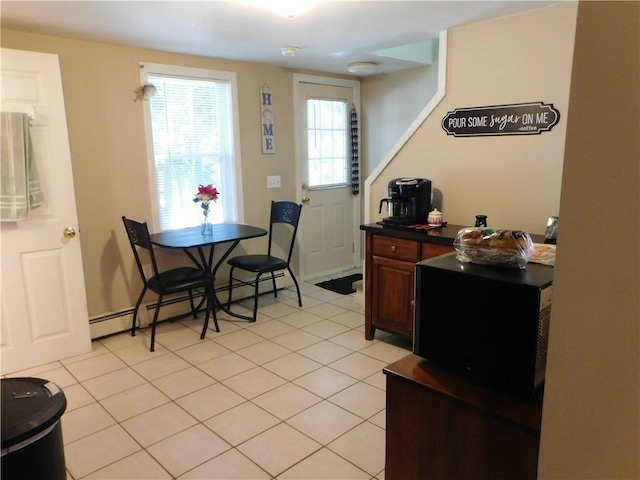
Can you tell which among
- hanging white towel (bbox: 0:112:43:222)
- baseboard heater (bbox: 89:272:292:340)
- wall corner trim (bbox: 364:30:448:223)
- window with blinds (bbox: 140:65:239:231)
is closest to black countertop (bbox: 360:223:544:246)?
wall corner trim (bbox: 364:30:448:223)

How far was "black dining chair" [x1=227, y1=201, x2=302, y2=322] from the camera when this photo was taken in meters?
3.90

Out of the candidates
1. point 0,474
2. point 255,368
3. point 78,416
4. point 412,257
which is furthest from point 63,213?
point 412,257

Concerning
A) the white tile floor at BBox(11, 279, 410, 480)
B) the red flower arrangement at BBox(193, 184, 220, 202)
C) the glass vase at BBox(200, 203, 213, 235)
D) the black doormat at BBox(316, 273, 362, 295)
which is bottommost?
the white tile floor at BBox(11, 279, 410, 480)

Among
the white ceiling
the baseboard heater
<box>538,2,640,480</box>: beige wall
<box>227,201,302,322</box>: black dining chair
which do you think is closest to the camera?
<box>538,2,640,480</box>: beige wall

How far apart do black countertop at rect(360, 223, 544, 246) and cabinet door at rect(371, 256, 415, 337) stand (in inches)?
7.5

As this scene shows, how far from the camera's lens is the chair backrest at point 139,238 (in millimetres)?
3170

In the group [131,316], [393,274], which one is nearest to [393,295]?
[393,274]

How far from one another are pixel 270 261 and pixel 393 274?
4.16ft

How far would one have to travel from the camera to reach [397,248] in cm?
311

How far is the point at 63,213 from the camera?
309 centimetres

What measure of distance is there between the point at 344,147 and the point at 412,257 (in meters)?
2.49

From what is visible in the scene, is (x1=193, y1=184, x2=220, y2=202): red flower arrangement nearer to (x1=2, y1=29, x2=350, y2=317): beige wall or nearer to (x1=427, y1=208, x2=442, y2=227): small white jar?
(x1=2, y1=29, x2=350, y2=317): beige wall

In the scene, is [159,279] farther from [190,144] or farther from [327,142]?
[327,142]

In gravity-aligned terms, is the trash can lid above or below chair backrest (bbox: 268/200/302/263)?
below
